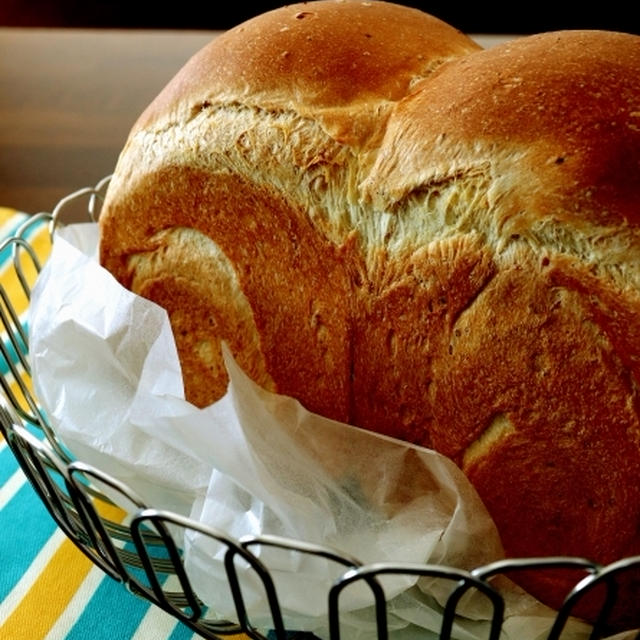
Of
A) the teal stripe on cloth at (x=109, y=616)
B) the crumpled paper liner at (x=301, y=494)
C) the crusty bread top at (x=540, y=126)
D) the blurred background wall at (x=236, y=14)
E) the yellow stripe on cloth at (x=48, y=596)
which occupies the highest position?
the crusty bread top at (x=540, y=126)

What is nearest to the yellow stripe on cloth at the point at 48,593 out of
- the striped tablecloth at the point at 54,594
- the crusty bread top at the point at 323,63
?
the striped tablecloth at the point at 54,594

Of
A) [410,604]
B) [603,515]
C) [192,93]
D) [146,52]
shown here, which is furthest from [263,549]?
[146,52]

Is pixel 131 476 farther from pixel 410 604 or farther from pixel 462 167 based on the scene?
pixel 462 167

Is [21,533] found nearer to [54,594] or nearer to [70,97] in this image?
[54,594]

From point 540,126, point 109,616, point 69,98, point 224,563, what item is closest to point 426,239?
point 540,126

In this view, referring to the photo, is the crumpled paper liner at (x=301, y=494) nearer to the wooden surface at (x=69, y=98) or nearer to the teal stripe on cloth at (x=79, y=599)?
the teal stripe on cloth at (x=79, y=599)
